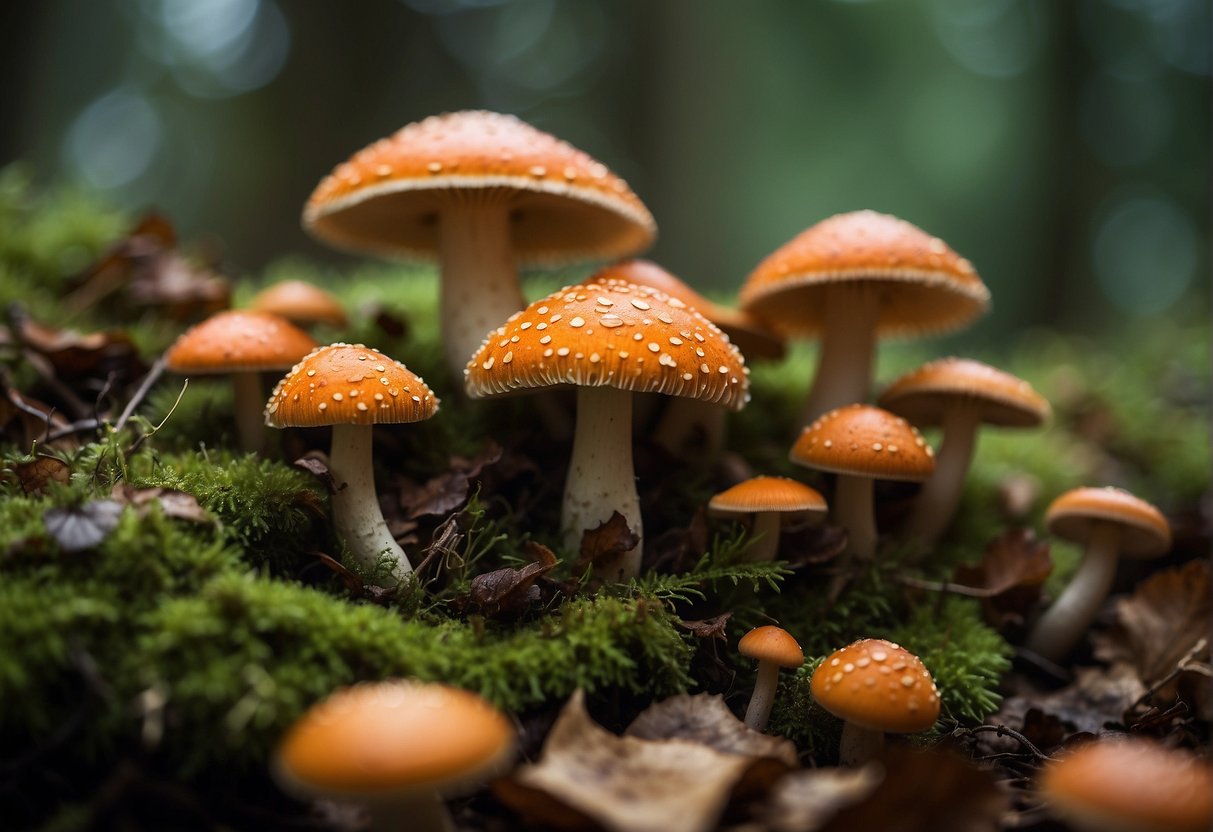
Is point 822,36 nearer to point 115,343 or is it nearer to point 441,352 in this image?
point 441,352

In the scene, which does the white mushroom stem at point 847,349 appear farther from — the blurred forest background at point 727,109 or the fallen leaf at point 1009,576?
the blurred forest background at point 727,109

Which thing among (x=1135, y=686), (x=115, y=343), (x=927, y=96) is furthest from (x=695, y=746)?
(x=927, y=96)

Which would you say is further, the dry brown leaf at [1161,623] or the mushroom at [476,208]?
the dry brown leaf at [1161,623]

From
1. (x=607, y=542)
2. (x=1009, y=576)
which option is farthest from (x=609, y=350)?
(x=1009, y=576)

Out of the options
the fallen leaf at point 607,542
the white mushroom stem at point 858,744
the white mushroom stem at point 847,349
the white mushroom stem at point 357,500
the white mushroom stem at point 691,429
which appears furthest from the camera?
the white mushroom stem at point 847,349

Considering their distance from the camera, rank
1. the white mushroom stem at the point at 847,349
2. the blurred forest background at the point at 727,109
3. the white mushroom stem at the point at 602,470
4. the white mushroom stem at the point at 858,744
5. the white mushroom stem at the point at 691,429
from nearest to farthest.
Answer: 1. the white mushroom stem at the point at 858,744
2. the white mushroom stem at the point at 602,470
3. the white mushroom stem at the point at 691,429
4. the white mushroom stem at the point at 847,349
5. the blurred forest background at the point at 727,109

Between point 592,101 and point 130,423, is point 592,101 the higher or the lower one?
the higher one

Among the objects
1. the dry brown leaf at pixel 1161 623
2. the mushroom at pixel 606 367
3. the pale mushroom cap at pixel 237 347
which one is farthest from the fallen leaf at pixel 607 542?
the dry brown leaf at pixel 1161 623
